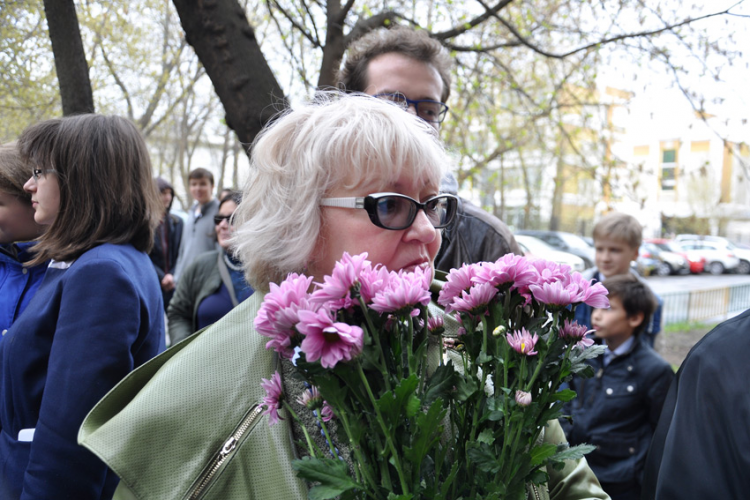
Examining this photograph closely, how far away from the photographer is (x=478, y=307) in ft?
3.22

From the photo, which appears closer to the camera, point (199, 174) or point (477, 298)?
point (477, 298)

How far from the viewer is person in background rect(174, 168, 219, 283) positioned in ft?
18.9

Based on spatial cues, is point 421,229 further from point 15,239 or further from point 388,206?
point 15,239

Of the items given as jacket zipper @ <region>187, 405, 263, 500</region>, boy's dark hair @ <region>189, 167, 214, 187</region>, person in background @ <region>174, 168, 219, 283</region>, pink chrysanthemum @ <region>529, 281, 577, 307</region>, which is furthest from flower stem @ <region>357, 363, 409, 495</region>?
boy's dark hair @ <region>189, 167, 214, 187</region>

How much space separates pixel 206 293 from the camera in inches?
145

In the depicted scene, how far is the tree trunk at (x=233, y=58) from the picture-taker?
2.99 metres

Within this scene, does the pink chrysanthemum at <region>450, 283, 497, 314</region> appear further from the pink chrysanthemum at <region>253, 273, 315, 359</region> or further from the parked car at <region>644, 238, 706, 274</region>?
the parked car at <region>644, 238, 706, 274</region>

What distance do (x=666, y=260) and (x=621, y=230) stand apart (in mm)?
24342

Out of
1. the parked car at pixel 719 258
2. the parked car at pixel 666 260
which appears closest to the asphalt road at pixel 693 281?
the parked car at pixel 666 260

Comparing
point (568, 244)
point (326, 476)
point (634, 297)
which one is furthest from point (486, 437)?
point (568, 244)

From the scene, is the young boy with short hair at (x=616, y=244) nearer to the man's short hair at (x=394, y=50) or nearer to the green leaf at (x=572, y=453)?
the man's short hair at (x=394, y=50)

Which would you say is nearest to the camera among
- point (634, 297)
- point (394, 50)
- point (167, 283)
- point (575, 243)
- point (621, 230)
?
point (394, 50)

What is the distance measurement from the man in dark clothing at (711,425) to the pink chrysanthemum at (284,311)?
→ 0.91 metres

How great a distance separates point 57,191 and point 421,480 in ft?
5.36
